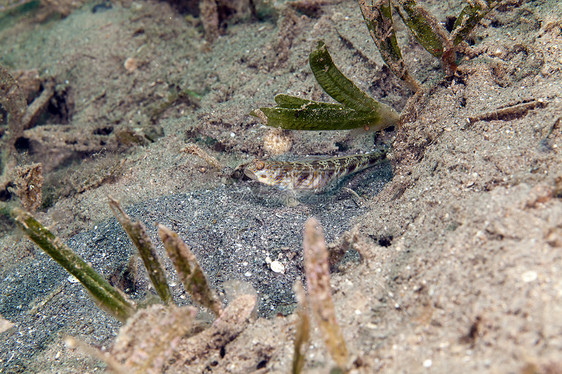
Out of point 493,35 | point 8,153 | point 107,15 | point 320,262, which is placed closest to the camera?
point 320,262

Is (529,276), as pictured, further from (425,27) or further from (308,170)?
(425,27)

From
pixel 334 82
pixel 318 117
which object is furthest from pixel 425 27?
pixel 318 117

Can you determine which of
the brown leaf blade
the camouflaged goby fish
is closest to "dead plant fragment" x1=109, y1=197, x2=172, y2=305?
the brown leaf blade

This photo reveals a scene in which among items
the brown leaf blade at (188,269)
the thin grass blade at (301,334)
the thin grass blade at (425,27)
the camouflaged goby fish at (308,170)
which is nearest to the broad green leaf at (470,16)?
the thin grass blade at (425,27)

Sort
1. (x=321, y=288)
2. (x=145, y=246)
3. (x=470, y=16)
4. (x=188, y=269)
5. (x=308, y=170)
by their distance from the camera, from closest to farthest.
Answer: (x=321, y=288) < (x=188, y=269) < (x=145, y=246) < (x=470, y=16) < (x=308, y=170)

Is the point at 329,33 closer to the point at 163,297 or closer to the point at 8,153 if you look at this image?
the point at 163,297

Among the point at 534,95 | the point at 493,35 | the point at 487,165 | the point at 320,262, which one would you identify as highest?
the point at 493,35

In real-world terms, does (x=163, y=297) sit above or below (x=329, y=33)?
below

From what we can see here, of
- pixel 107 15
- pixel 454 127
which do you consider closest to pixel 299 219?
pixel 454 127

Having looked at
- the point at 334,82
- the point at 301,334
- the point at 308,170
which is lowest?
the point at 308,170

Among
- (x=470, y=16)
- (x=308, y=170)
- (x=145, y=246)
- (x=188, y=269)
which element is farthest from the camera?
(x=308, y=170)
